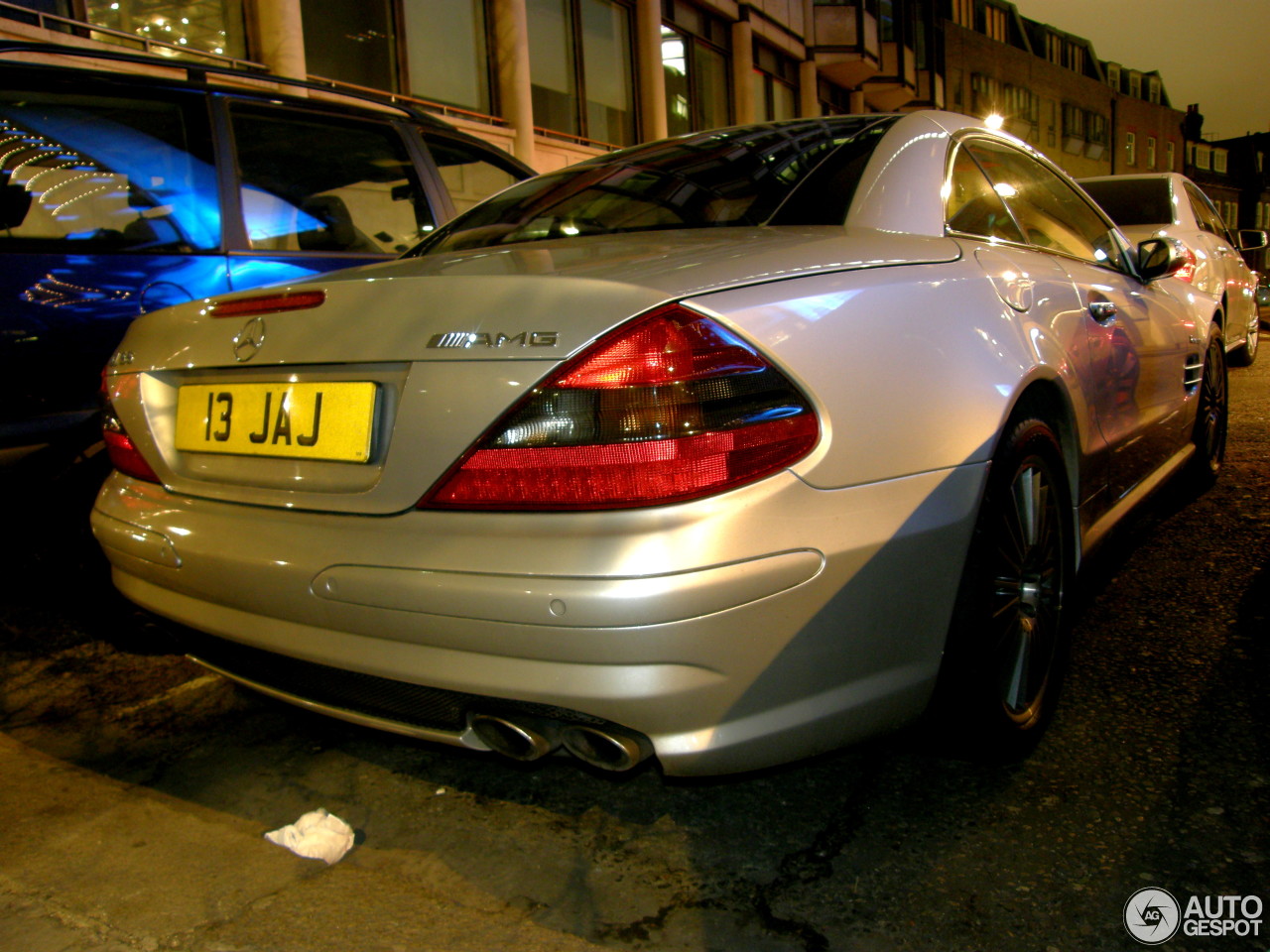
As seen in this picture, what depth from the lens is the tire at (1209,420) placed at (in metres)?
3.84

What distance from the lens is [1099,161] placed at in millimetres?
45750

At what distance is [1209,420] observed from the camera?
13.2 ft

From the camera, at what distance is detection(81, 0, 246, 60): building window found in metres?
8.66

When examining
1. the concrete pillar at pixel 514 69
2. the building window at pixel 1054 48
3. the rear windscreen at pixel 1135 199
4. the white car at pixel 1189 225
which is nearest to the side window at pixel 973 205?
the white car at pixel 1189 225

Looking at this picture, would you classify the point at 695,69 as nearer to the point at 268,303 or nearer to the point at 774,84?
the point at 774,84


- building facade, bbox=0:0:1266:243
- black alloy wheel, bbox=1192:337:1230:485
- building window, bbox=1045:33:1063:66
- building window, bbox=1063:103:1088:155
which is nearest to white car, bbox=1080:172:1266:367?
black alloy wheel, bbox=1192:337:1230:485

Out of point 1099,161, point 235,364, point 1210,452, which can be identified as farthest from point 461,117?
point 1099,161

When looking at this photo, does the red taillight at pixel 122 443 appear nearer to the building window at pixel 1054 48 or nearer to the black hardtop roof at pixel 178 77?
the black hardtop roof at pixel 178 77

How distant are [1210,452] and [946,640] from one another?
3.09 meters

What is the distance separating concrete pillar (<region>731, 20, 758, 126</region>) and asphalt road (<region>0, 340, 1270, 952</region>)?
1855cm

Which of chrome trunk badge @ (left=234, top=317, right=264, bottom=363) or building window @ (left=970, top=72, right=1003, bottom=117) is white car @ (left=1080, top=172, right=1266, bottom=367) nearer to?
chrome trunk badge @ (left=234, top=317, right=264, bottom=363)

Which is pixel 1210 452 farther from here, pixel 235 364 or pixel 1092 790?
pixel 235 364

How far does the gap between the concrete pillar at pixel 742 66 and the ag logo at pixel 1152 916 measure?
19.3 metres

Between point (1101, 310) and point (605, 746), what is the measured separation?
5.97ft
